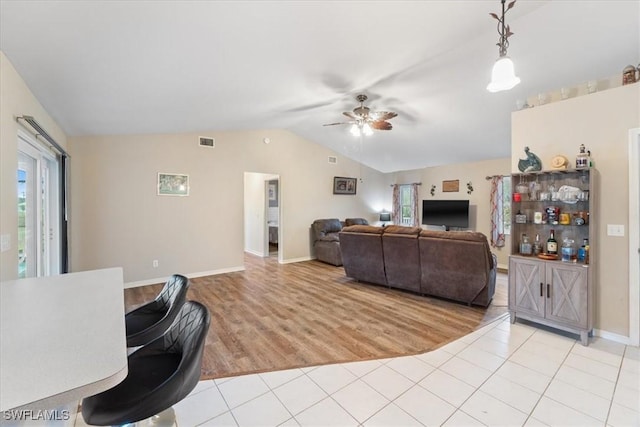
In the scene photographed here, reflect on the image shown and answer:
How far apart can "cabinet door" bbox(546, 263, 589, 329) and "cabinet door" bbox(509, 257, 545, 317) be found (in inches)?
2.7

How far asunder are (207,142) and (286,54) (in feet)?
10.6

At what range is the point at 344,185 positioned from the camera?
25.1ft

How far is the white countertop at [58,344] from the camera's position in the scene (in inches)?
27.3

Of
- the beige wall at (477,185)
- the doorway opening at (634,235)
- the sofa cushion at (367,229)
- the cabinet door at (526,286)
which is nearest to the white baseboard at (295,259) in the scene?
→ the sofa cushion at (367,229)

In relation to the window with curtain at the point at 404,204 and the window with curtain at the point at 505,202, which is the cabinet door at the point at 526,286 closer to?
the window with curtain at the point at 505,202

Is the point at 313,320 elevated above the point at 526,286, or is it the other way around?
the point at 526,286

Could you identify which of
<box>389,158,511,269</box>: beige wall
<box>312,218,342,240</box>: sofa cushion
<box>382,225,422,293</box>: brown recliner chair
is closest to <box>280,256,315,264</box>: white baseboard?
<box>312,218,342,240</box>: sofa cushion

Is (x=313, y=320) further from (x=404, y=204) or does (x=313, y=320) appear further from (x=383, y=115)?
(x=404, y=204)

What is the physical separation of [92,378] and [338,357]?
2.09 meters

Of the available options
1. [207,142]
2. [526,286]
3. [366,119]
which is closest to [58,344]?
[526,286]

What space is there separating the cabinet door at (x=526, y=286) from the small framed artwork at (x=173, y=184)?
16.6ft

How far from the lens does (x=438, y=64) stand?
3.26 m

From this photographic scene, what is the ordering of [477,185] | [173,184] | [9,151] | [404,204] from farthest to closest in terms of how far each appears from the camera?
1. [404,204]
2. [477,185]
3. [173,184]
4. [9,151]

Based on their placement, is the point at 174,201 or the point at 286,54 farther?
the point at 174,201
